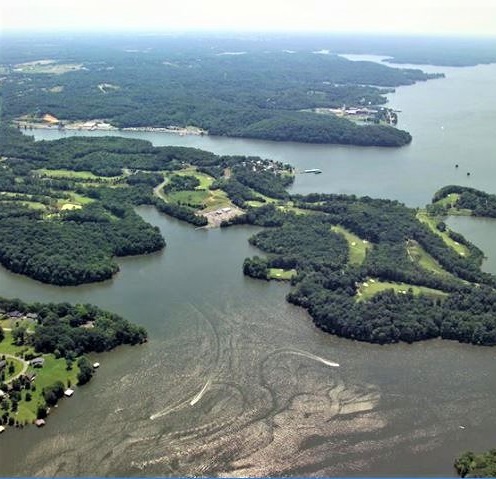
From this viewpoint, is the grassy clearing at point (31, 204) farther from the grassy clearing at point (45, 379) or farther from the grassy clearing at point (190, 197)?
the grassy clearing at point (45, 379)

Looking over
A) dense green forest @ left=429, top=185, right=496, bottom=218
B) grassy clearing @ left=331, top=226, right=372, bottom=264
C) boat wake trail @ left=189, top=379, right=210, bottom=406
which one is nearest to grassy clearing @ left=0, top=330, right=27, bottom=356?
boat wake trail @ left=189, top=379, right=210, bottom=406

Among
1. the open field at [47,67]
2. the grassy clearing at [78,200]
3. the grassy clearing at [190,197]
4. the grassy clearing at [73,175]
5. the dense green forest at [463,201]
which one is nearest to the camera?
the dense green forest at [463,201]

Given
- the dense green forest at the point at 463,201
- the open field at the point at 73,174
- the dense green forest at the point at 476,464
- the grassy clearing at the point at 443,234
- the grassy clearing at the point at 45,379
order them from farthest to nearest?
the open field at the point at 73,174 < the dense green forest at the point at 463,201 < the grassy clearing at the point at 443,234 < the grassy clearing at the point at 45,379 < the dense green forest at the point at 476,464

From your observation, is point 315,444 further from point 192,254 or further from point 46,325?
point 192,254

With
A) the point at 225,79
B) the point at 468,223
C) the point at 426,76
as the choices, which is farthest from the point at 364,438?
the point at 426,76

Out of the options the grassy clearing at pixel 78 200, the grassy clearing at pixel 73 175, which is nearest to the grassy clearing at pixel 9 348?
the grassy clearing at pixel 78 200

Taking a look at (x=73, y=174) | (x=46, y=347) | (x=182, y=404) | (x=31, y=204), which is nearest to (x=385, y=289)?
(x=182, y=404)

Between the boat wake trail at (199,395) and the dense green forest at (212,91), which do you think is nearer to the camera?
the boat wake trail at (199,395)
